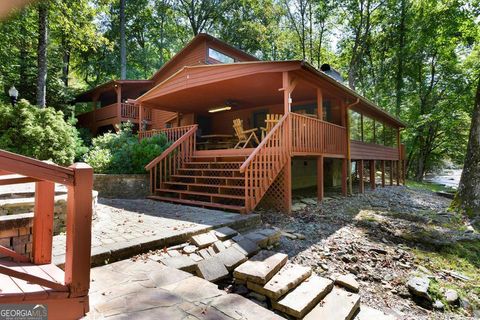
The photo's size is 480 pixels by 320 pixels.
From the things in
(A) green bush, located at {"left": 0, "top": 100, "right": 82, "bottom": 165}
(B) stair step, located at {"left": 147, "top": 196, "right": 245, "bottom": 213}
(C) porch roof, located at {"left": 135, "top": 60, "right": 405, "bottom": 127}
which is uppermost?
(C) porch roof, located at {"left": 135, "top": 60, "right": 405, "bottom": 127}

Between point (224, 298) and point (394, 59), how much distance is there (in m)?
24.4

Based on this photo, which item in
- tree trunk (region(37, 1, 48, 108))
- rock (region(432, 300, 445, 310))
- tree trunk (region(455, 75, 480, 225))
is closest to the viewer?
rock (region(432, 300, 445, 310))

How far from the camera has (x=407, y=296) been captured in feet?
11.8

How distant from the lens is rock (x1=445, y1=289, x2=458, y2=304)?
3544mm

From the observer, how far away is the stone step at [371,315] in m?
2.89

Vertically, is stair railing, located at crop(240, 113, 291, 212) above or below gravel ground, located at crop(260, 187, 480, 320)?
above

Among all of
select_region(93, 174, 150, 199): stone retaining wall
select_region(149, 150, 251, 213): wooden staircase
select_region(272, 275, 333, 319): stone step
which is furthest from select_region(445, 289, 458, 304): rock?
select_region(93, 174, 150, 199): stone retaining wall

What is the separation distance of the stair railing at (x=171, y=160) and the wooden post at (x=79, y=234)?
5.68 metres

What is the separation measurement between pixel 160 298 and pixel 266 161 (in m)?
4.22

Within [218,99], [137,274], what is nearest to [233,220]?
[137,274]

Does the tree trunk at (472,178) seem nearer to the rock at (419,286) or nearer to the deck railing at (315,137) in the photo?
the deck railing at (315,137)

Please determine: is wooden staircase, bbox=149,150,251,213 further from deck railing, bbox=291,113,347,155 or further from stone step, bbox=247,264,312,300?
stone step, bbox=247,264,312,300

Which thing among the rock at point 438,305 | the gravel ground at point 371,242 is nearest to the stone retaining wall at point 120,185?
the gravel ground at point 371,242

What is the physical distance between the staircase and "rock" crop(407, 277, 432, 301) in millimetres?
2902
